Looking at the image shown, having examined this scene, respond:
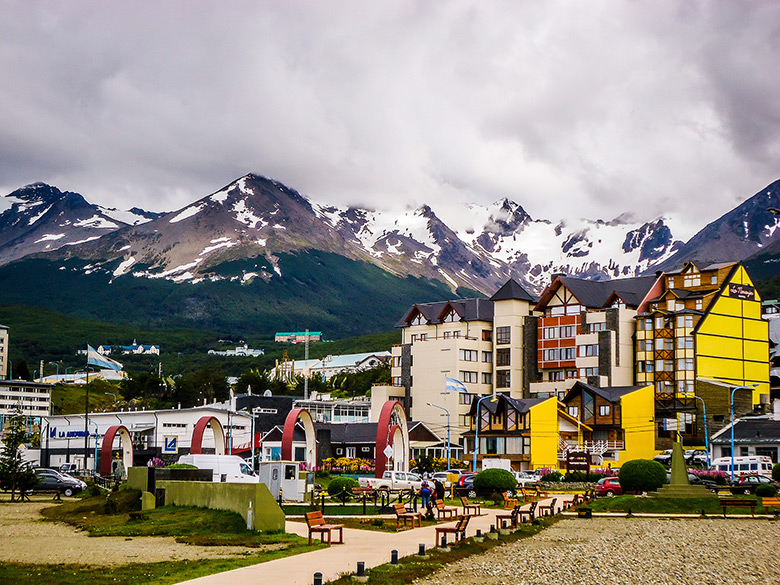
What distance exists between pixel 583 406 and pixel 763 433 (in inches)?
671

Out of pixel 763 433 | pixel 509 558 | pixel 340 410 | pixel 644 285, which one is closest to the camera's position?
pixel 509 558

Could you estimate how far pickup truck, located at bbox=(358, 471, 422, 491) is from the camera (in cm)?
6059

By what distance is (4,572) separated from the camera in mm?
24172

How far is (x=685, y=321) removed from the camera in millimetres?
101438

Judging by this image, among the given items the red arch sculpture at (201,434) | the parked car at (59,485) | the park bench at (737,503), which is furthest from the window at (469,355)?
the park bench at (737,503)

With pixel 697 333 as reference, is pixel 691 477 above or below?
below

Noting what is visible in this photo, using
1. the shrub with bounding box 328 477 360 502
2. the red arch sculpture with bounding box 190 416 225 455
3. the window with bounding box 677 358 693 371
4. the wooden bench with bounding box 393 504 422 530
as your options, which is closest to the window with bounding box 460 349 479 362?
the window with bounding box 677 358 693 371

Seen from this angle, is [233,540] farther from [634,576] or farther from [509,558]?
[634,576]

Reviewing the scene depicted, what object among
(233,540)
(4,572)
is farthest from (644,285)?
(4,572)

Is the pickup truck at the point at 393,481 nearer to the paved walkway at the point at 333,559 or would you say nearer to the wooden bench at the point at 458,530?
the paved walkway at the point at 333,559

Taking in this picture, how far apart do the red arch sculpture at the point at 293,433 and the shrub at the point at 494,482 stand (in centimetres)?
1230

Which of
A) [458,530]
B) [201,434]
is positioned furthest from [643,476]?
[201,434]

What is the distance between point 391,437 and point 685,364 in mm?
44701

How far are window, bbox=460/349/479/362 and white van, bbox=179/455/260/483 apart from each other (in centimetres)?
6017
